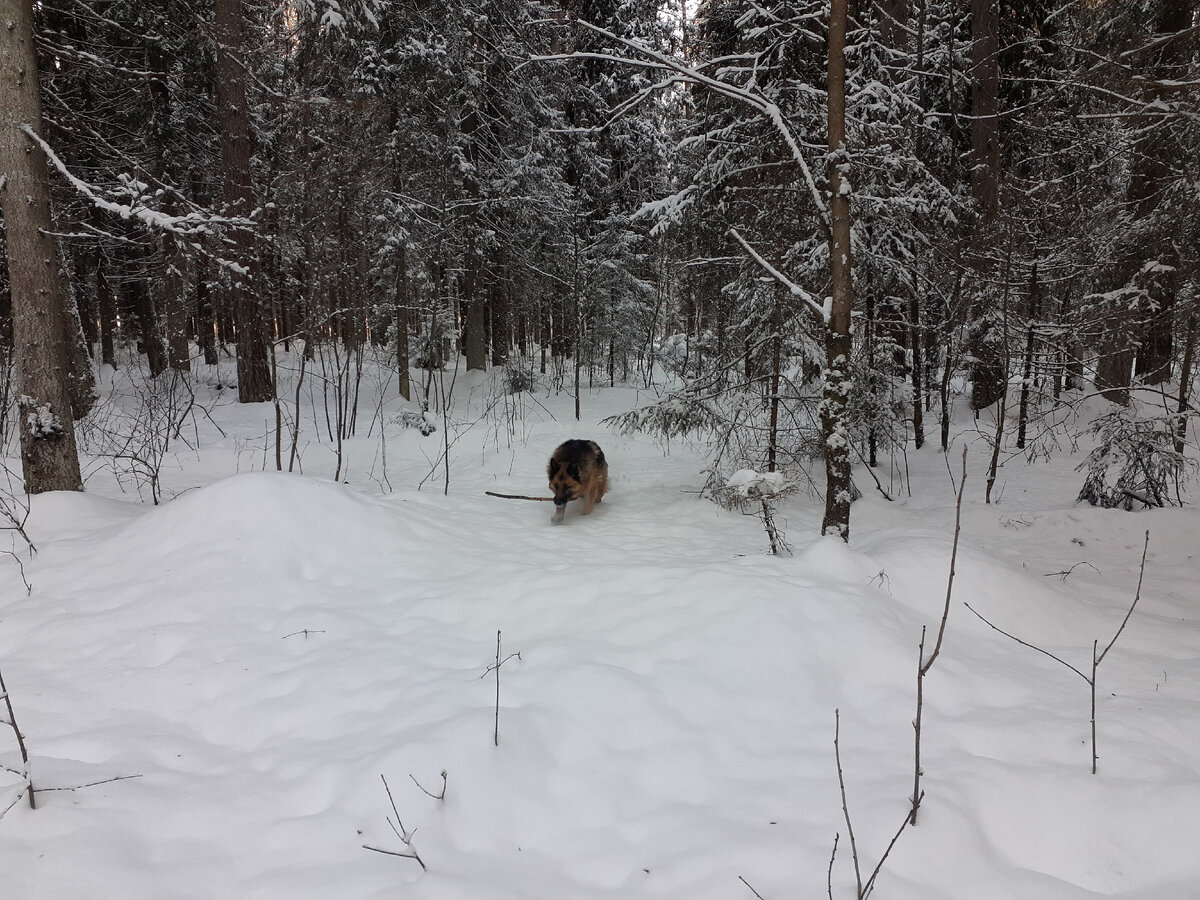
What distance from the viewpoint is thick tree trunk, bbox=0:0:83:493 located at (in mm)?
5355

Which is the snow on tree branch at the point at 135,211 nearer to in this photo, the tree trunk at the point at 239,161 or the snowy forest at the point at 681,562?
the snowy forest at the point at 681,562

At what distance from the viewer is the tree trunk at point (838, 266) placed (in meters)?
4.36

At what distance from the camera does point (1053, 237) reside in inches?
399

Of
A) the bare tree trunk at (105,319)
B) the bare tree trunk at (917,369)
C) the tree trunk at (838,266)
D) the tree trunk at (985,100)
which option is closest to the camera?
the tree trunk at (838,266)

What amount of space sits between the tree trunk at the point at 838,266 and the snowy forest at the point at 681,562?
31 mm

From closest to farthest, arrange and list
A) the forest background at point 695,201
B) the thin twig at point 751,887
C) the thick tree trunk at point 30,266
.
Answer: the thin twig at point 751,887
the thick tree trunk at point 30,266
the forest background at point 695,201

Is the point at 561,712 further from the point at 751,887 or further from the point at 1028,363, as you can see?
the point at 1028,363

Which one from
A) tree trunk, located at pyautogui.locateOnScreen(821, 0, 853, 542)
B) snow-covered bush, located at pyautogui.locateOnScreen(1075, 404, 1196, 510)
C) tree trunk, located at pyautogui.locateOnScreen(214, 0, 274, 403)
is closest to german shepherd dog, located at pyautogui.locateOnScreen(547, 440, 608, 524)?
tree trunk, located at pyautogui.locateOnScreen(821, 0, 853, 542)

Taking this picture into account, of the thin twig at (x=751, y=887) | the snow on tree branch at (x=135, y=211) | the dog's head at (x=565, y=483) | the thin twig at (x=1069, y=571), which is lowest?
the thin twig at (x=1069, y=571)

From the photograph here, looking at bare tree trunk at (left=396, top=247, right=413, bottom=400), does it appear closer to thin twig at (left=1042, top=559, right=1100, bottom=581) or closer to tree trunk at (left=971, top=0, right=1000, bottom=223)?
tree trunk at (left=971, top=0, right=1000, bottom=223)

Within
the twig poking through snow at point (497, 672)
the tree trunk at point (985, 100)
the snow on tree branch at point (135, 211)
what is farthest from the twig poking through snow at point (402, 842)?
the tree trunk at point (985, 100)

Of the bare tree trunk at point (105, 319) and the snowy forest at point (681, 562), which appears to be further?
the bare tree trunk at point (105, 319)

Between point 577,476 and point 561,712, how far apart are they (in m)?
4.13

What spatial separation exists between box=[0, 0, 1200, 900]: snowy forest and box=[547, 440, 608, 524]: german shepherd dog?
388mm
